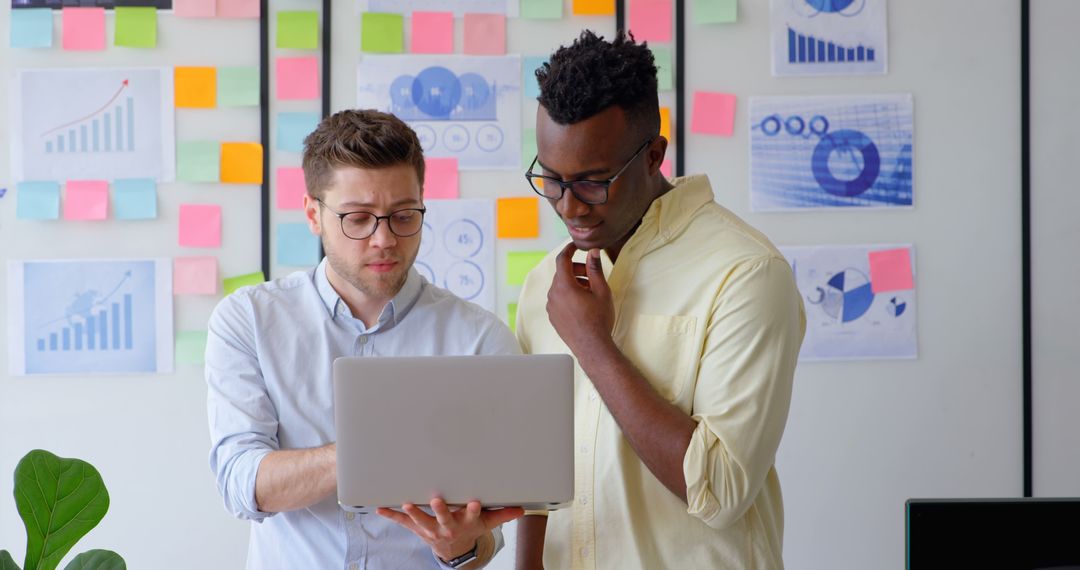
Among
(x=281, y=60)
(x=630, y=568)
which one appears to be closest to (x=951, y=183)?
(x=630, y=568)

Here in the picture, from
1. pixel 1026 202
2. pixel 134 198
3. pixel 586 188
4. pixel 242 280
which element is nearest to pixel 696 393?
pixel 586 188

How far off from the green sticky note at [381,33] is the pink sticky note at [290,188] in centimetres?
36

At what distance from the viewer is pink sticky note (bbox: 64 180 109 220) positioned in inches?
99.3

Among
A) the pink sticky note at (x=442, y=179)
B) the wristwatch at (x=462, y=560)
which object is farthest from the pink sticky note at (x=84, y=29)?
the wristwatch at (x=462, y=560)

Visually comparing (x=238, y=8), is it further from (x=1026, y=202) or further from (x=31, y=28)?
(x=1026, y=202)

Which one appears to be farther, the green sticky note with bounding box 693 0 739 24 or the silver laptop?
the green sticky note with bounding box 693 0 739 24

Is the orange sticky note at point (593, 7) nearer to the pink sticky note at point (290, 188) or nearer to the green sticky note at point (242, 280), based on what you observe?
the pink sticky note at point (290, 188)

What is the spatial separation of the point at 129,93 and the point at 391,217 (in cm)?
132

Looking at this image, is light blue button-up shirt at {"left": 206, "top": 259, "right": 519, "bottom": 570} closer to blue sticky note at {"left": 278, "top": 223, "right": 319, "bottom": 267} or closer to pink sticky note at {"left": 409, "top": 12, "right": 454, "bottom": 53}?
blue sticky note at {"left": 278, "top": 223, "right": 319, "bottom": 267}

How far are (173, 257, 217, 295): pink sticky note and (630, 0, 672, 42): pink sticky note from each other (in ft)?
4.07

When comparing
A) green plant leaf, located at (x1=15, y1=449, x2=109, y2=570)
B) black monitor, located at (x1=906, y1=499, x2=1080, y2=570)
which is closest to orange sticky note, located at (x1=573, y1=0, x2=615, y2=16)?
black monitor, located at (x1=906, y1=499, x2=1080, y2=570)

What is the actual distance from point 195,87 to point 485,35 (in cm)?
75

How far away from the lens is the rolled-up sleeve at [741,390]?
1416 mm

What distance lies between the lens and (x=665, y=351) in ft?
5.06
